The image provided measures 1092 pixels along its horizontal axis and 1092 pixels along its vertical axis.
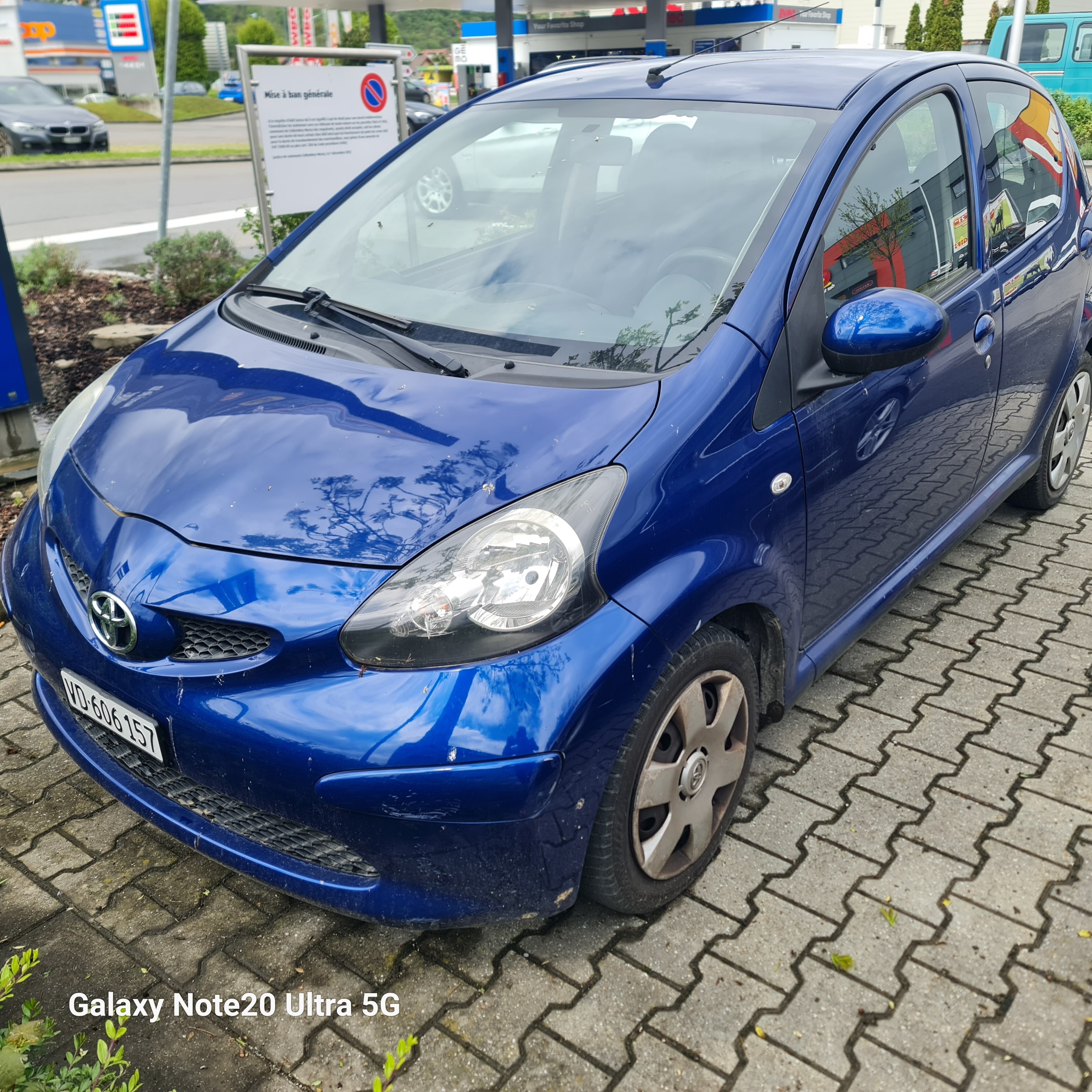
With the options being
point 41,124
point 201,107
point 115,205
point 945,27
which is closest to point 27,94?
point 41,124

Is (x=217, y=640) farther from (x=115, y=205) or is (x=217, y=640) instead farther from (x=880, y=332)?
(x=115, y=205)

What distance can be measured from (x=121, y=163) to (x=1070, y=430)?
68.7ft

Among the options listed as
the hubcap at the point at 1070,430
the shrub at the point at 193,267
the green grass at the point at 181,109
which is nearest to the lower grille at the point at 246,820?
the hubcap at the point at 1070,430

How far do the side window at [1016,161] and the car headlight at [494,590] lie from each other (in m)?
2.11

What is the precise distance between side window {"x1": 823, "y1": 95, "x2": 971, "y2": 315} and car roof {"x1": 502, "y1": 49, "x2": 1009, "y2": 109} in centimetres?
18

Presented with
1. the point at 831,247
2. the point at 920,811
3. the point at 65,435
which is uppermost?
the point at 831,247

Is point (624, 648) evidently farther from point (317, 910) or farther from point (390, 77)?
point (390, 77)

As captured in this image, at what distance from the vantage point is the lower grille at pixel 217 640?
1963 millimetres

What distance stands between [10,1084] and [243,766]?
612 millimetres

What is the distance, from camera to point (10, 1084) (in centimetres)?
161

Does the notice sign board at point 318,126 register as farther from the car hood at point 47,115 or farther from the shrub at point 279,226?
the car hood at point 47,115

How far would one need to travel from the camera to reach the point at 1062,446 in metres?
4.38

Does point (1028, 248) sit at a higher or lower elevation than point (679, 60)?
lower

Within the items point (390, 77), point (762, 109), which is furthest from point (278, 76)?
point (762, 109)
